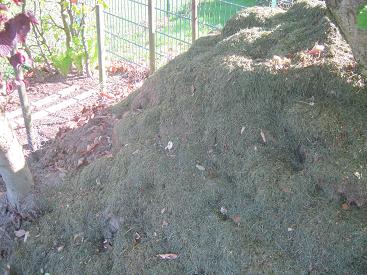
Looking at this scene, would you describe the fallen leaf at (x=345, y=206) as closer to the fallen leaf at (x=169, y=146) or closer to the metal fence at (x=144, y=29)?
the fallen leaf at (x=169, y=146)

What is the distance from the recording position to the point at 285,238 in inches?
97.7

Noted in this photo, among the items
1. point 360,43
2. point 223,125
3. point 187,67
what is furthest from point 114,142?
point 360,43

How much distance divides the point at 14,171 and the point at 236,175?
1.76 meters

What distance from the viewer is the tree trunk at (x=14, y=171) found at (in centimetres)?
327

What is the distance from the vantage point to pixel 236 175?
9.23ft

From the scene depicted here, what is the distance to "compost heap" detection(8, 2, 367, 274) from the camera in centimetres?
245

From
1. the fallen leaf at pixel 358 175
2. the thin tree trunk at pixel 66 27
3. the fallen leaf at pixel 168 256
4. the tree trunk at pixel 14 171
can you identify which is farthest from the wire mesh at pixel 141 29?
the fallen leaf at pixel 358 175

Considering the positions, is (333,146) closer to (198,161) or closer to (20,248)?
(198,161)

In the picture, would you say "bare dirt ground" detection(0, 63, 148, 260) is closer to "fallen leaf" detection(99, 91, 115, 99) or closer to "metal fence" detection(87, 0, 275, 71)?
"fallen leaf" detection(99, 91, 115, 99)

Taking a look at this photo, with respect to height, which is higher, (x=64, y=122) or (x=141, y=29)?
(x=141, y=29)

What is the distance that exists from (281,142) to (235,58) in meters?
0.71

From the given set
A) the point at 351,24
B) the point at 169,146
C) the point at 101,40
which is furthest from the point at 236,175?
the point at 101,40

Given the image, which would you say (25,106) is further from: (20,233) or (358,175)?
(358,175)

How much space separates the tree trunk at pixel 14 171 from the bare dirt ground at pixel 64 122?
0.11 meters
